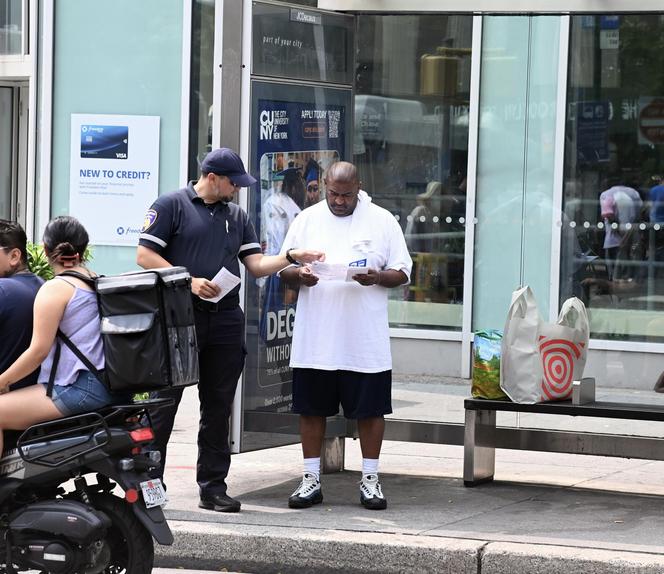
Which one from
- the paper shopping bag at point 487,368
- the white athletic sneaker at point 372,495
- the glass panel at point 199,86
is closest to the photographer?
the white athletic sneaker at point 372,495

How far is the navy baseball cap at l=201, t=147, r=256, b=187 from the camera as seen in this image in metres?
6.72

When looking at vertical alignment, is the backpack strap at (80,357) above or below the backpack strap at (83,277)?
below

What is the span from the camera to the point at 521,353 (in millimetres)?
7473

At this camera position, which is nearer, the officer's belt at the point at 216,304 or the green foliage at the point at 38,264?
the officer's belt at the point at 216,304

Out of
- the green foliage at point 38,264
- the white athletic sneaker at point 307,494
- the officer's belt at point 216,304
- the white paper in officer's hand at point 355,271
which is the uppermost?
the white paper in officer's hand at point 355,271

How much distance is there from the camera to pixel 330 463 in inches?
320

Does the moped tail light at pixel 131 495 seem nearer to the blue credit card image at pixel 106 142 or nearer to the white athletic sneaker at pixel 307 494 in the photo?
the white athletic sneaker at pixel 307 494

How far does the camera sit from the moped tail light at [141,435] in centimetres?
549

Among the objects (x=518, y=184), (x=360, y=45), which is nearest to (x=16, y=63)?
(x=360, y=45)

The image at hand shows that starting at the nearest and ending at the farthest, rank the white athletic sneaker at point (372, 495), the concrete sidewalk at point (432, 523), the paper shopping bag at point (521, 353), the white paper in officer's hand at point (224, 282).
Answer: the concrete sidewalk at point (432, 523) → the white paper in officer's hand at point (224, 282) → the white athletic sneaker at point (372, 495) → the paper shopping bag at point (521, 353)

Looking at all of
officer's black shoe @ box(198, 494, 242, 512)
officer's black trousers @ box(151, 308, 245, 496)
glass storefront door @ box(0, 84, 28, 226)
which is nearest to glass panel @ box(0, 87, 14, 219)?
glass storefront door @ box(0, 84, 28, 226)

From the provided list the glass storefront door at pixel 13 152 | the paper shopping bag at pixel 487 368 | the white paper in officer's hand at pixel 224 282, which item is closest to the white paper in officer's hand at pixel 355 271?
the white paper in officer's hand at pixel 224 282

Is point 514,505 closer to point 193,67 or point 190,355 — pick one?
point 190,355

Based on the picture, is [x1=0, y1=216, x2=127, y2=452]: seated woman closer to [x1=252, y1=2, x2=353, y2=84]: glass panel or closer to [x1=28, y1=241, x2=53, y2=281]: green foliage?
[x1=252, y1=2, x2=353, y2=84]: glass panel
